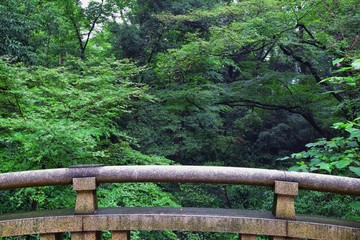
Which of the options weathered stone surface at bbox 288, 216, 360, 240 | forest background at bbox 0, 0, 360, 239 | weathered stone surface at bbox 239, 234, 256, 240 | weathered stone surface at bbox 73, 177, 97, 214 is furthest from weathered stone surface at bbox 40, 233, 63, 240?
forest background at bbox 0, 0, 360, 239

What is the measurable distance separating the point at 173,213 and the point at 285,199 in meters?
0.87

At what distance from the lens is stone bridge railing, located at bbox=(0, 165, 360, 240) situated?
7.21ft

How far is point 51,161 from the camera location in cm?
504

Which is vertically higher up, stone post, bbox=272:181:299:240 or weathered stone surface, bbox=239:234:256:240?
stone post, bbox=272:181:299:240

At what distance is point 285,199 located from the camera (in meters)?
2.22

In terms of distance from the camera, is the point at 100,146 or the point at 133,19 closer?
the point at 100,146

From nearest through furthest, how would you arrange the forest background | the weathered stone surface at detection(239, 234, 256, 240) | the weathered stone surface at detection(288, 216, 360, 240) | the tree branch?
the weathered stone surface at detection(288, 216, 360, 240)
the weathered stone surface at detection(239, 234, 256, 240)
the forest background
the tree branch

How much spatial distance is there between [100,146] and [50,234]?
494cm

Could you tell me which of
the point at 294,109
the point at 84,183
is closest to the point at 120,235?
the point at 84,183

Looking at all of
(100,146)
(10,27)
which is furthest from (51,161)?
(10,27)

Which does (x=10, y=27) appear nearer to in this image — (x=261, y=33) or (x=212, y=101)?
(x=212, y=101)

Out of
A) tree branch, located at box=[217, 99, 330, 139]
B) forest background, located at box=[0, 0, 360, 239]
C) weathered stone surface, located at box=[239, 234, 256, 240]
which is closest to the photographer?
weathered stone surface, located at box=[239, 234, 256, 240]

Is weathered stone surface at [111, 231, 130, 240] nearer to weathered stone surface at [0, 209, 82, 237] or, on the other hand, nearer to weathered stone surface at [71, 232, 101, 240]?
weathered stone surface at [71, 232, 101, 240]

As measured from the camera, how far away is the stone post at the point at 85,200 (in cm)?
229
